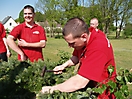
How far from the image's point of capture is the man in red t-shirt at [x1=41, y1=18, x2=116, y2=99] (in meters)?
2.26

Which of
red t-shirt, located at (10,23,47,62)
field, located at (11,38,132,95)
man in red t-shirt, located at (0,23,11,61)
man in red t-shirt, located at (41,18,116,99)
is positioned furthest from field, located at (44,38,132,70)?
man in red t-shirt, located at (41,18,116,99)

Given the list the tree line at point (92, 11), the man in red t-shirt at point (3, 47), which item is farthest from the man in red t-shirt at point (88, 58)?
the tree line at point (92, 11)

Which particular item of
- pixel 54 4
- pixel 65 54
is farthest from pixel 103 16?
pixel 65 54

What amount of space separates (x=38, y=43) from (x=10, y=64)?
1.68 metres

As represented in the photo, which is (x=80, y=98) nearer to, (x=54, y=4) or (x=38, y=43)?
(x=38, y=43)

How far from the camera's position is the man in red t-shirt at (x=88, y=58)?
89.0 inches

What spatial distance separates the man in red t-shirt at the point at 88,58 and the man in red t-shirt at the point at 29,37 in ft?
8.79

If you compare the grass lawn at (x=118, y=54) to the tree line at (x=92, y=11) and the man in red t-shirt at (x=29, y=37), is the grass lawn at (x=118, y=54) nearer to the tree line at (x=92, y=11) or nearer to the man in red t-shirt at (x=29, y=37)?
the man in red t-shirt at (x=29, y=37)

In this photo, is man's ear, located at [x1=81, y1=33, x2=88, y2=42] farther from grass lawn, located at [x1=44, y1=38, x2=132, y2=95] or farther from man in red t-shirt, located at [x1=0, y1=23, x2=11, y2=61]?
man in red t-shirt, located at [x1=0, y1=23, x2=11, y2=61]

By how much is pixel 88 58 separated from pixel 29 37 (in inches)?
121

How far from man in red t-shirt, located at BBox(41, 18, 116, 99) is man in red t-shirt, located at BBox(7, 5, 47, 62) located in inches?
105

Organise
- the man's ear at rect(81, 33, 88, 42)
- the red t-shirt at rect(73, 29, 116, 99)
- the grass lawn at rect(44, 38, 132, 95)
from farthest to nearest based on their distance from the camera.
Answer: the grass lawn at rect(44, 38, 132, 95)
the man's ear at rect(81, 33, 88, 42)
the red t-shirt at rect(73, 29, 116, 99)

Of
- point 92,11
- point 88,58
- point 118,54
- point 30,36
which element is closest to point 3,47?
point 30,36

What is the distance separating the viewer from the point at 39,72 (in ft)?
10.4
